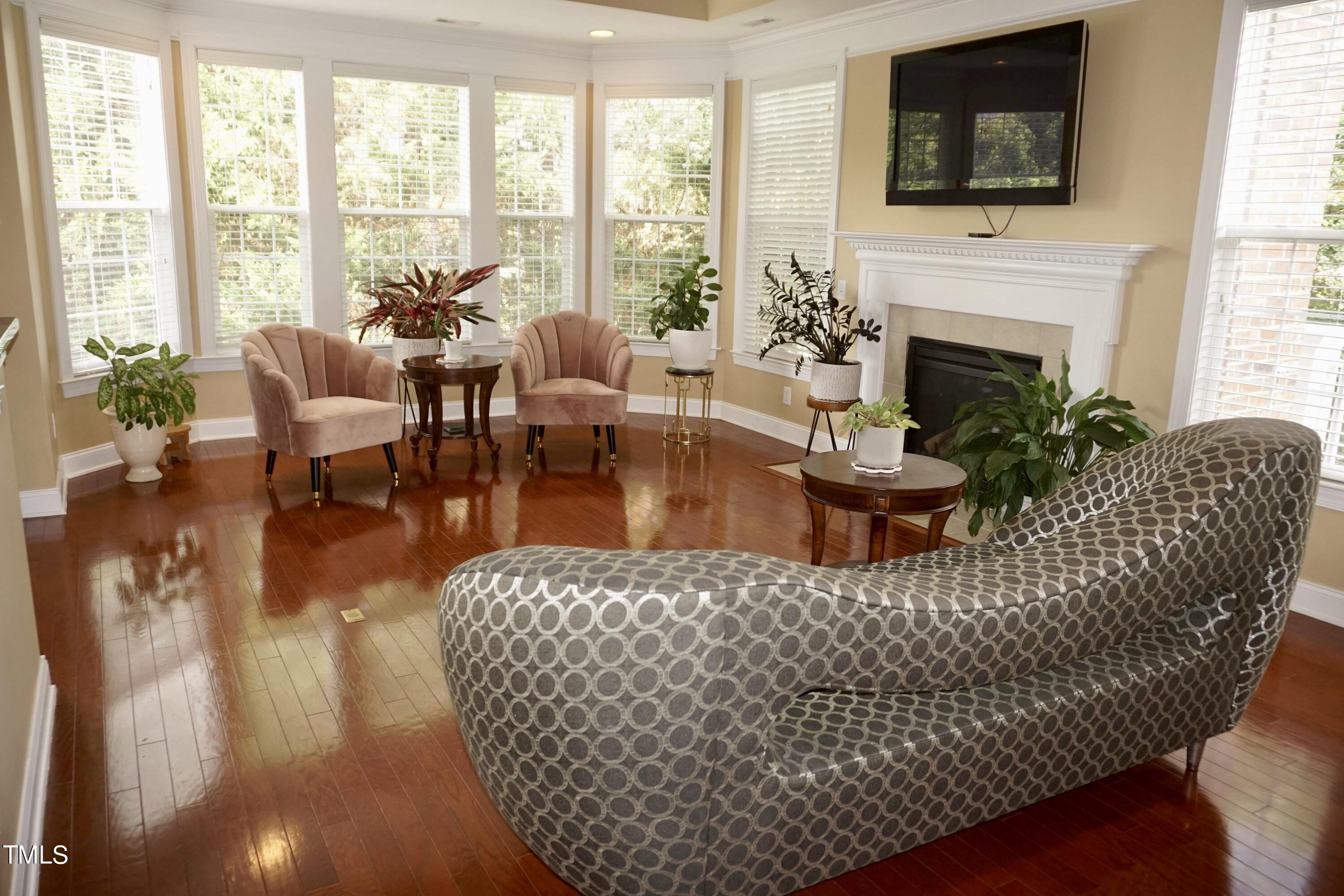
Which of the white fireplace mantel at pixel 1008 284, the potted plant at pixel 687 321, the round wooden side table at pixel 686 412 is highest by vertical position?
the white fireplace mantel at pixel 1008 284

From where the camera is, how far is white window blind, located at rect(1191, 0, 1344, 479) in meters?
3.69

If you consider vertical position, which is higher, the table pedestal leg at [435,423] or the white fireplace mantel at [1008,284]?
the white fireplace mantel at [1008,284]

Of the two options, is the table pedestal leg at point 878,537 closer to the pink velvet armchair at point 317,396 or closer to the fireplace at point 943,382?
the fireplace at point 943,382

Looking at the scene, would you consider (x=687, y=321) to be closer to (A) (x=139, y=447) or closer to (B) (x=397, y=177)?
(B) (x=397, y=177)

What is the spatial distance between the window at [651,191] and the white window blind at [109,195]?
120 inches

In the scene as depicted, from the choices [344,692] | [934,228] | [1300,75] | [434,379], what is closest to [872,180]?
[934,228]

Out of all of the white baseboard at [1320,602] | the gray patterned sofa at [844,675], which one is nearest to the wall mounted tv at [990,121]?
the white baseboard at [1320,602]

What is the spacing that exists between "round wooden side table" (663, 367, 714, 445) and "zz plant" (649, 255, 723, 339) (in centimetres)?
29

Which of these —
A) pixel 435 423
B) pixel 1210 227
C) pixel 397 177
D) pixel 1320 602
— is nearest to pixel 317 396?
pixel 435 423

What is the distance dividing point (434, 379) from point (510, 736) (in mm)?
4201

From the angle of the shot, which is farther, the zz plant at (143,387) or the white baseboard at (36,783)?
the zz plant at (143,387)

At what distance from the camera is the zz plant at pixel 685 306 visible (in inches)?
253

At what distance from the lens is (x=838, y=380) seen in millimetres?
5684

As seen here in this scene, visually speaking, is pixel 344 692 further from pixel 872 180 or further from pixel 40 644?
pixel 872 180
